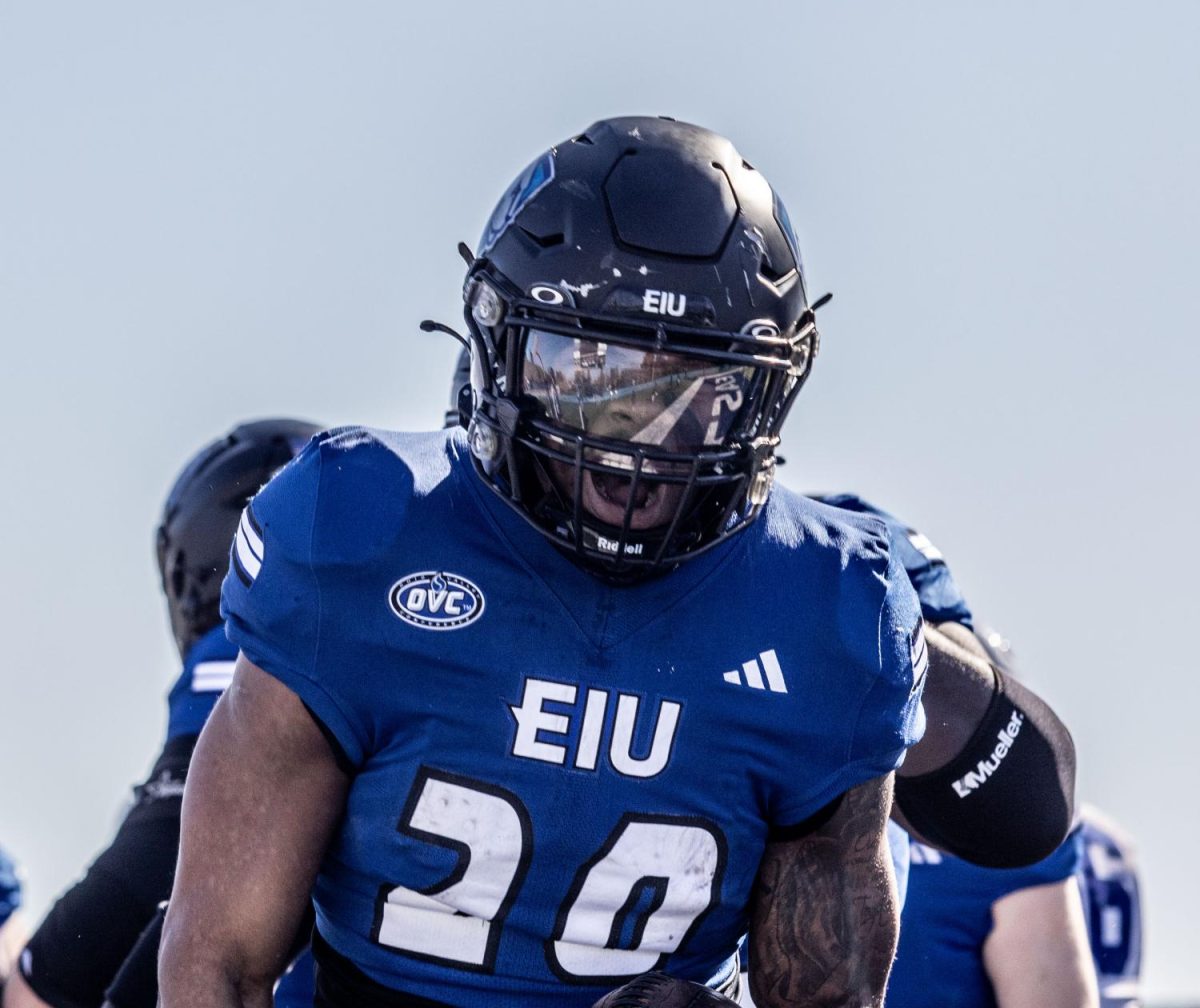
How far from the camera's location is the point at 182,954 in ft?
8.14

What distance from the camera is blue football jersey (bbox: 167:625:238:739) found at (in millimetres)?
3670

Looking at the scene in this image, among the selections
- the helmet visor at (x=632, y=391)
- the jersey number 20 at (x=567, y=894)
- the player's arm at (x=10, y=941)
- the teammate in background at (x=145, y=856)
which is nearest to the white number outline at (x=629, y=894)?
the jersey number 20 at (x=567, y=894)

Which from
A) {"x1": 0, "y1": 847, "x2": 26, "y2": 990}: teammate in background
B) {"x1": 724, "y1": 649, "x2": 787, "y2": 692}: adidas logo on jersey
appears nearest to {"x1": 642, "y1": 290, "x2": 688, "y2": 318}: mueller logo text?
{"x1": 724, "y1": 649, "x2": 787, "y2": 692}: adidas logo on jersey

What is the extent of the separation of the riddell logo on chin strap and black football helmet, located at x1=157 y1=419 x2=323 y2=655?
1.64 m

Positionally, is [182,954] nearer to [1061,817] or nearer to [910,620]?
[910,620]

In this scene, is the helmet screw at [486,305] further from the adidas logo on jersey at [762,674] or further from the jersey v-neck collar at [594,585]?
the adidas logo on jersey at [762,674]

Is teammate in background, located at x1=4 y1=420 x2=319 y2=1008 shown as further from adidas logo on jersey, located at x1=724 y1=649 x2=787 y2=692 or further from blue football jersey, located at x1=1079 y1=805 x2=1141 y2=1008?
blue football jersey, located at x1=1079 y1=805 x2=1141 y2=1008

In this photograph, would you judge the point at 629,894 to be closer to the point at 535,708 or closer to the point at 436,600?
the point at 535,708

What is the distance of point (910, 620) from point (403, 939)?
2.39ft

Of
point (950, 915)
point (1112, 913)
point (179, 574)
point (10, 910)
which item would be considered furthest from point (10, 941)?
point (1112, 913)

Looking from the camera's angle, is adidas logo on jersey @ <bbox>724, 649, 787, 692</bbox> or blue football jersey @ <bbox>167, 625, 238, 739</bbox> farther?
blue football jersey @ <bbox>167, 625, 238, 739</bbox>

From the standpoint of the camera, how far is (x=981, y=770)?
3057 millimetres

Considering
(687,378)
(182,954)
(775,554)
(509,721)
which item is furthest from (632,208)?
(182,954)

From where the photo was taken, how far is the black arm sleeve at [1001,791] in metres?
3.06
